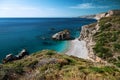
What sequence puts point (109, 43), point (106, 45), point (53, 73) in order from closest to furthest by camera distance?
point (53, 73), point (106, 45), point (109, 43)

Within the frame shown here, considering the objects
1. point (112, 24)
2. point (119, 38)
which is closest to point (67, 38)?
point (112, 24)

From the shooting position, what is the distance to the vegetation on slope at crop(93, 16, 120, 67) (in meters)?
41.2

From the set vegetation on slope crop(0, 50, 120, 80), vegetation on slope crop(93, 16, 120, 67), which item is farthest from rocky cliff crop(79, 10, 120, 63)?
vegetation on slope crop(0, 50, 120, 80)

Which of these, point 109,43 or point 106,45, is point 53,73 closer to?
point 106,45

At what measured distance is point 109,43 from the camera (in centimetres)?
5062

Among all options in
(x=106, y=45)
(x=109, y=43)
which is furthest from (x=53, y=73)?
(x=109, y=43)

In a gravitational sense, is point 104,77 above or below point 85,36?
above

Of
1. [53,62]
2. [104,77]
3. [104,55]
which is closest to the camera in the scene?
[104,77]

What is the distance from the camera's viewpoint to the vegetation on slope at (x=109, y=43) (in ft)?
135

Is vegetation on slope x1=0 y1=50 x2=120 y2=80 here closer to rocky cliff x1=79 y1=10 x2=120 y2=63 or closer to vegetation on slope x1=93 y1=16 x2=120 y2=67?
vegetation on slope x1=93 y1=16 x2=120 y2=67

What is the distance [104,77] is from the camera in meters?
14.8

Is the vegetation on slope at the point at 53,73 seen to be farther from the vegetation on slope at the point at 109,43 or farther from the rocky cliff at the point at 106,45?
the rocky cliff at the point at 106,45

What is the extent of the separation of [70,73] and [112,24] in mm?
56167

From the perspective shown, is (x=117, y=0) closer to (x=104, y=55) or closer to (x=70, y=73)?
(x=104, y=55)
